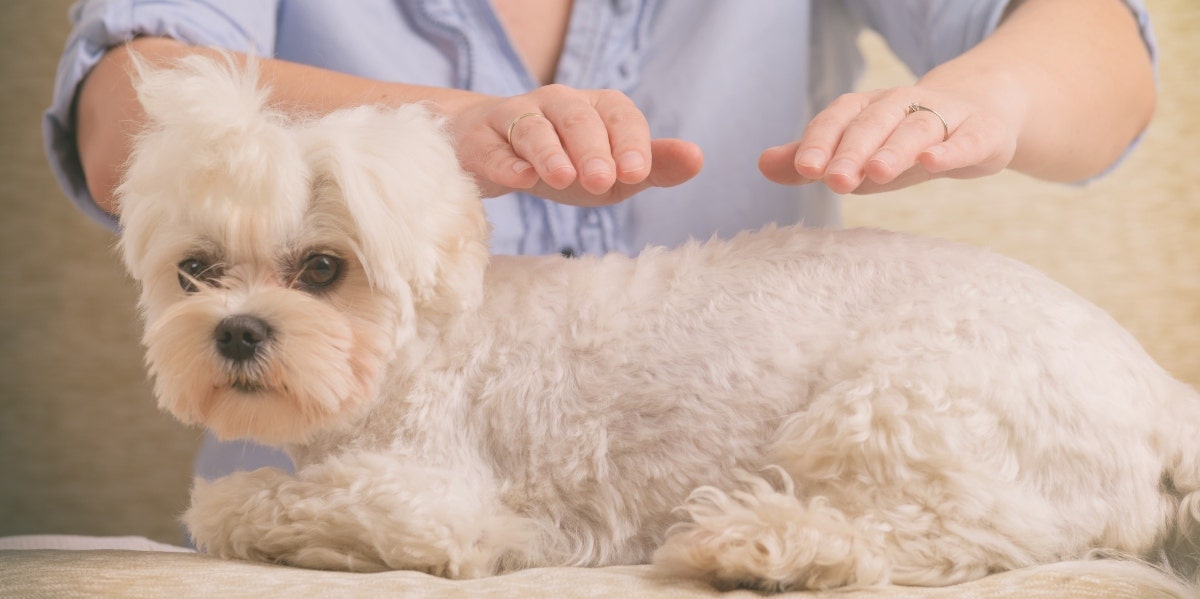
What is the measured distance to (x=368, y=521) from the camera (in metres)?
0.74

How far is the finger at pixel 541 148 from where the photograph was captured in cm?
74

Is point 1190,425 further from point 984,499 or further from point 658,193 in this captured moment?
point 658,193

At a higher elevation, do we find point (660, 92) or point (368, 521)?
point (660, 92)

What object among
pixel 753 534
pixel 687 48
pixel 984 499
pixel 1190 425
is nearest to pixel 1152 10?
pixel 687 48

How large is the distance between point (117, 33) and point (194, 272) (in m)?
0.43

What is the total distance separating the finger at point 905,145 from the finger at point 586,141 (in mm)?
203

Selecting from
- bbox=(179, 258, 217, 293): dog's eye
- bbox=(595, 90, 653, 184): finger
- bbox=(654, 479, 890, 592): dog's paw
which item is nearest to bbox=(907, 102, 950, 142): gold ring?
bbox=(595, 90, 653, 184): finger

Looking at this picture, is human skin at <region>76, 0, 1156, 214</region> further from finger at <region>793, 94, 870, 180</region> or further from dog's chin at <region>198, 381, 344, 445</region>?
dog's chin at <region>198, 381, 344, 445</region>

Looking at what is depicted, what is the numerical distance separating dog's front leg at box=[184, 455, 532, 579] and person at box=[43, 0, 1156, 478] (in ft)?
0.84

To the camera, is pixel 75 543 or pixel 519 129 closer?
pixel 519 129

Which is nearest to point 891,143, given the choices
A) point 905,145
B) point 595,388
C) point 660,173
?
point 905,145

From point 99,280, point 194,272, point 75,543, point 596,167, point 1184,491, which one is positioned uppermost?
point 596,167

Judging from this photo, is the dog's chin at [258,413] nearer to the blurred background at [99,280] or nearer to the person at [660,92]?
the person at [660,92]

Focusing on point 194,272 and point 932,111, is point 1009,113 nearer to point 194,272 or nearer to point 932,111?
point 932,111
